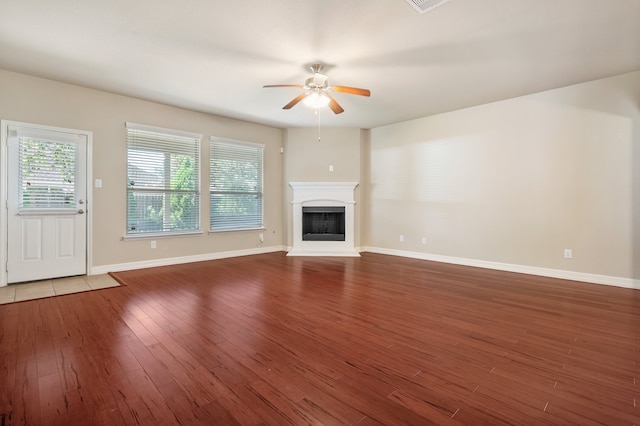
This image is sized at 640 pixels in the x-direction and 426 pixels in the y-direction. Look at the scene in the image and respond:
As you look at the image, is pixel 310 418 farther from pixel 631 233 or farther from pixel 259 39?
pixel 631 233

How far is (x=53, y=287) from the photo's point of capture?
3.71m

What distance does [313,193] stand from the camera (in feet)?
21.2

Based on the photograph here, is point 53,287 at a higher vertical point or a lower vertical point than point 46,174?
lower

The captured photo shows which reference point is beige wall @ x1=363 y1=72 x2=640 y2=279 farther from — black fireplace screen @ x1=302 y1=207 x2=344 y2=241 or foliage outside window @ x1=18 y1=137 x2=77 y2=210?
foliage outside window @ x1=18 y1=137 x2=77 y2=210

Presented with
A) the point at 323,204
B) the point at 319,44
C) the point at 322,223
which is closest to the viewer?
the point at 319,44

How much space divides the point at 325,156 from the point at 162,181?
3.23 meters

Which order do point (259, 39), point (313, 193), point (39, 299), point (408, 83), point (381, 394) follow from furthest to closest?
point (313, 193) < point (408, 83) < point (39, 299) < point (259, 39) < point (381, 394)

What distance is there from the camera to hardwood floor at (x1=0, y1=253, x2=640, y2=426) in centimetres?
152

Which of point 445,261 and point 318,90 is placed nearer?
point 318,90

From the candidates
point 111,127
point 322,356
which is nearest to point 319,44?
point 322,356

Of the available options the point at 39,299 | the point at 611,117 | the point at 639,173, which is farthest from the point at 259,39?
the point at 639,173

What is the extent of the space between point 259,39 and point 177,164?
300 centimetres

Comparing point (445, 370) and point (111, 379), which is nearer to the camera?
point (111, 379)

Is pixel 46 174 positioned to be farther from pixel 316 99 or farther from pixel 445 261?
pixel 445 261
